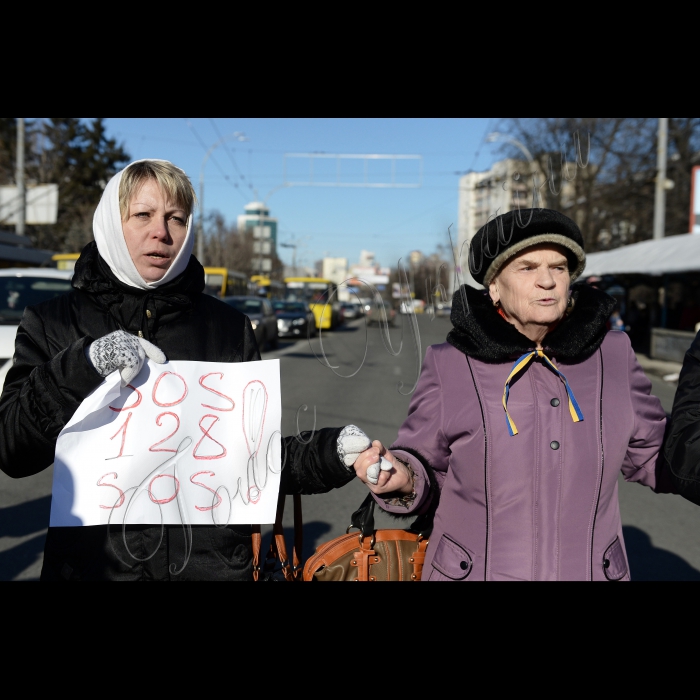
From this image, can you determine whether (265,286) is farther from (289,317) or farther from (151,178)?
(151,178)

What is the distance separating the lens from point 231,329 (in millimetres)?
2047

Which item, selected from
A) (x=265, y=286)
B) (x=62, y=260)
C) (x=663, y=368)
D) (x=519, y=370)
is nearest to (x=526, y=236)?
(x=519, y=370)

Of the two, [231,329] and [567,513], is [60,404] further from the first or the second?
[567,513]

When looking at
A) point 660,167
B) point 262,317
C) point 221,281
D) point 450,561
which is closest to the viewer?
point 450,561

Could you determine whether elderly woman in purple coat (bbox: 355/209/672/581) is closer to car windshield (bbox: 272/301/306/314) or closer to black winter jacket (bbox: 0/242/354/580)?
black winter jacket (bbox: 0/242/354/580)

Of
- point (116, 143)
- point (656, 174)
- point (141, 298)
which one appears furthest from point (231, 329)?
point (116, 143)

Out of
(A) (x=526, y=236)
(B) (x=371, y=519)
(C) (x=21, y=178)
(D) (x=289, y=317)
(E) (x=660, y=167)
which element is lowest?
(B) (x=371, y=519)

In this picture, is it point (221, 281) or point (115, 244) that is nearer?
point (115, 244)

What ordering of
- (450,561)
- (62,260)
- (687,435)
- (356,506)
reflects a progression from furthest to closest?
(62,260), (356,506), (450,561), (687,435)

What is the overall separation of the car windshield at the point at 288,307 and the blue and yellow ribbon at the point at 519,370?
65.9 ft

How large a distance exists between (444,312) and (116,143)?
46.2 metres

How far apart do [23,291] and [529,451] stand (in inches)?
305

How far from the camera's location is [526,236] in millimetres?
1960

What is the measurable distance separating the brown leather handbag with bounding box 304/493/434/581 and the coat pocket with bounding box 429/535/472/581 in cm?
Answer: 16
